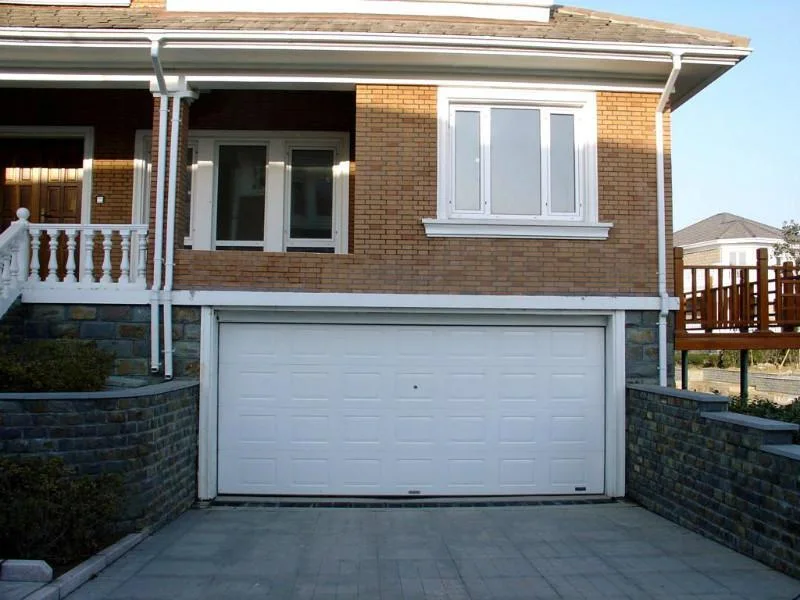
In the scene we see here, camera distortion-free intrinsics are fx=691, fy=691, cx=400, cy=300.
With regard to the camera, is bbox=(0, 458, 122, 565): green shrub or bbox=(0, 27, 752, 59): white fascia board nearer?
bbox=(0, 458, 122, 565): green shrub

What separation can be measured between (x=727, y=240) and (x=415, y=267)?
3162 cm

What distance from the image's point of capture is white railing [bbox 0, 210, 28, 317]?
26.1 ft

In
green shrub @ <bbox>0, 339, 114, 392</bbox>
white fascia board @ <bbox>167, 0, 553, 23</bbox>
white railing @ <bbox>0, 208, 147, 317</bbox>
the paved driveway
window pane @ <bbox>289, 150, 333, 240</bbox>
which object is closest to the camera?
the paved driveway

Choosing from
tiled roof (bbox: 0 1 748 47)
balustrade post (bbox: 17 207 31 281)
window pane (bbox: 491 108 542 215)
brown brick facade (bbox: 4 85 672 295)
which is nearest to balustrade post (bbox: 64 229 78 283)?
balustrade post (bbox: 17 207 31 281)

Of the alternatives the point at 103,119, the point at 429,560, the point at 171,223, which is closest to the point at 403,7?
the point at 171,223

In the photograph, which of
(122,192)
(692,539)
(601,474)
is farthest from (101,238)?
(692,539)

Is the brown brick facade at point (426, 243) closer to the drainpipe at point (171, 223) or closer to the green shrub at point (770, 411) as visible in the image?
the drainpipe at point (171, 223)

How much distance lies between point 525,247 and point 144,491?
5.03m

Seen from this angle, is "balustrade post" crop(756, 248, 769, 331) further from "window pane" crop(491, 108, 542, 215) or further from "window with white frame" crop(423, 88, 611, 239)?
"window pane" crop(491, 108, 542, 215)

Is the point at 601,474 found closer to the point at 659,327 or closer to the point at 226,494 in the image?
the point at 659,327

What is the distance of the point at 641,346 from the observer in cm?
845

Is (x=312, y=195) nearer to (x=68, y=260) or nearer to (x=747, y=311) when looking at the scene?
(x=68, y=260)

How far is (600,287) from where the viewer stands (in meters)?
8.44

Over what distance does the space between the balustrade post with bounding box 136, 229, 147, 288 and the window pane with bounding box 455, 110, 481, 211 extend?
151 inches
